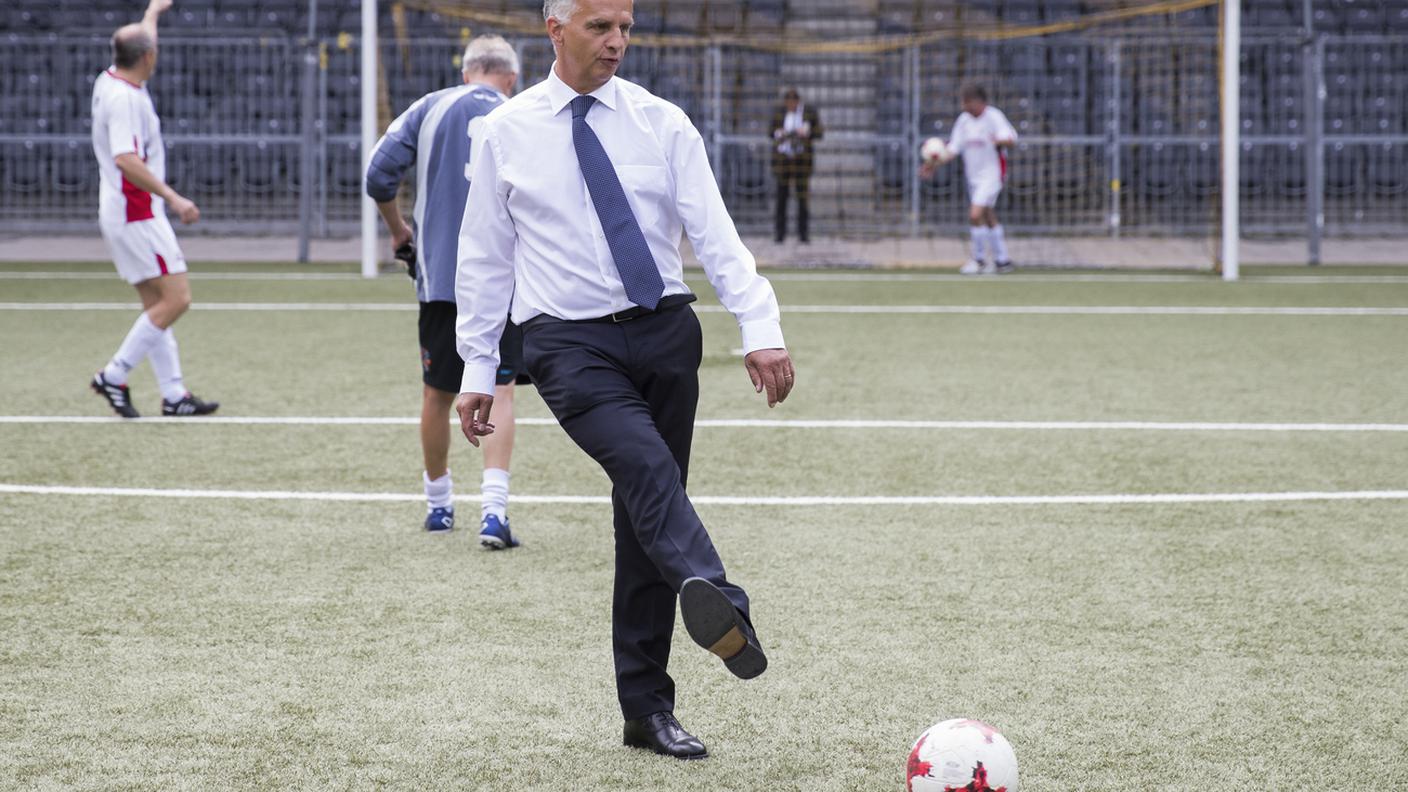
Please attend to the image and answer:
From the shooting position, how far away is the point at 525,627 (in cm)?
479

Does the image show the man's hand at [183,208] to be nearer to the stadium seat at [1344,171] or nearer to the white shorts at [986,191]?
the white shorts at [986,191]

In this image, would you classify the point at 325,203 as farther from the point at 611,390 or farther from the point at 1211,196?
the point at 611,390

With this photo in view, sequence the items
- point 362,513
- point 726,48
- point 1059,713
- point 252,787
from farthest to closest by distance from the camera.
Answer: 1. point 726,48
2. point 362,513
3. point 1059,713
4. point 252,787

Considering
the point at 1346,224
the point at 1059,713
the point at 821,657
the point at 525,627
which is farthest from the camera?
the point at 1346,224

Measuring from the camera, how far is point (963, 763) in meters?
3.20

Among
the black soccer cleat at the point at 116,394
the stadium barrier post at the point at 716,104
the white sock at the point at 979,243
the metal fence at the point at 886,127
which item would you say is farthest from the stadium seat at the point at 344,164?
the black soccer cleat at the point at 116,394

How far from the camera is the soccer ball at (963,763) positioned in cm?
320

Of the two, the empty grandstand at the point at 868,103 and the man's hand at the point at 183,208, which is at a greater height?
the empty grandstand at the point at 868,103

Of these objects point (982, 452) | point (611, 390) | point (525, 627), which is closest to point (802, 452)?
point (982, 452)

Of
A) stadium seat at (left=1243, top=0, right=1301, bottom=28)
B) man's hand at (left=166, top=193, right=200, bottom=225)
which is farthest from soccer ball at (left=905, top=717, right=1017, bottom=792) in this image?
stadium seat at (left=1243, top=0, right=1301, bottom=28)

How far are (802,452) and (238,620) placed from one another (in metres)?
3.34

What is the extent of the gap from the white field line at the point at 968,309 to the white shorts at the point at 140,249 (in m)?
4.86

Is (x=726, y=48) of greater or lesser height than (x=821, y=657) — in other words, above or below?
above

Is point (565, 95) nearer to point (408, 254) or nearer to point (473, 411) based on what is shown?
point (473, 411)
